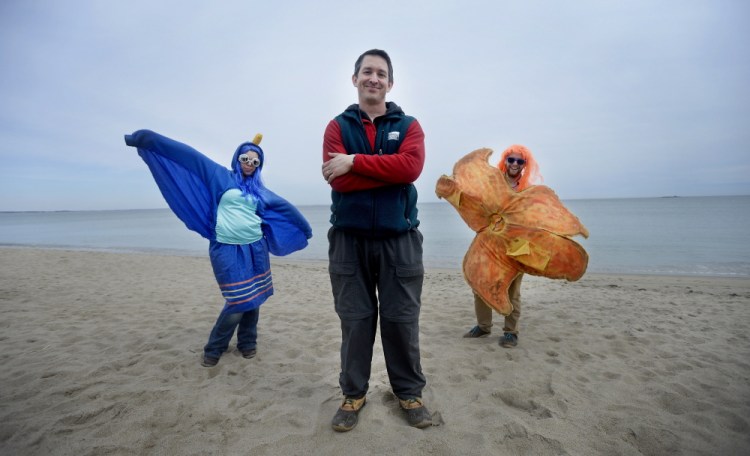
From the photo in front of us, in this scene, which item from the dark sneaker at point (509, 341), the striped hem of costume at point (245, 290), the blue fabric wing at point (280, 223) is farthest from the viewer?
the dark sneaker at point (509, 341)

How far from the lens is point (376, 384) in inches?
104

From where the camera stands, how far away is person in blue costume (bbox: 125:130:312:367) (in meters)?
2.86

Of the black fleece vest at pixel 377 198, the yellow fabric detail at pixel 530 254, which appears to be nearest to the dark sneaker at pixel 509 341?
the yellow fabric detail at pixel 530 254

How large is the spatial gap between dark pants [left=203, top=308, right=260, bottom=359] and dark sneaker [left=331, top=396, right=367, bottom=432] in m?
1.36

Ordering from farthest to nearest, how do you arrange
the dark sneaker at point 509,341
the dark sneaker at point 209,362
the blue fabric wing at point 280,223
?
the dark sneaker at point 509,341
the blue fabric wing at point 280,223
the dark sneaker at point 209,362

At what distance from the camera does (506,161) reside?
3.34 m

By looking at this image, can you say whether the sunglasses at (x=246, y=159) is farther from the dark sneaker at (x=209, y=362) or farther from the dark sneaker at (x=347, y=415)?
the dark sneaker at (x=347, y=415)

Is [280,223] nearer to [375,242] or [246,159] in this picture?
[246,159]

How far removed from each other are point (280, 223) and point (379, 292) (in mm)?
1564

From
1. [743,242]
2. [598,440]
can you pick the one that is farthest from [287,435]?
[743,242]

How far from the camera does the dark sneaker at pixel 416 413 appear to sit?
2.08m

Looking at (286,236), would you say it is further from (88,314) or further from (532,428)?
(88,314)

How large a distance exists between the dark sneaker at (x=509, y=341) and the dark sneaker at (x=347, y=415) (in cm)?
186

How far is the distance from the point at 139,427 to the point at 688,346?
188 inches
